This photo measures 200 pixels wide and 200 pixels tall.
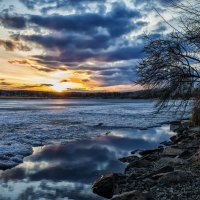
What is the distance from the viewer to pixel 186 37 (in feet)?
38.8

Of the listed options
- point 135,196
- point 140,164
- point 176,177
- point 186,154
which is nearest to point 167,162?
point 140,164

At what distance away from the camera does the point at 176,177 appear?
10711 millimetres

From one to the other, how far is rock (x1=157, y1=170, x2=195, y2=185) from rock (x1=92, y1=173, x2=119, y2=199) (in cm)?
152

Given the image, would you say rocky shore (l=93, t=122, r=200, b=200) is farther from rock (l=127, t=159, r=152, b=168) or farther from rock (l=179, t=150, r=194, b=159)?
rock (l=179, t=150, r=194, b=159)

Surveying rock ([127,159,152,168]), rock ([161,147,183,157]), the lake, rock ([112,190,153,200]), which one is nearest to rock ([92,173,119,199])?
the lake

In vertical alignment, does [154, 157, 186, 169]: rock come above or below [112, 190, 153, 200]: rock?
below

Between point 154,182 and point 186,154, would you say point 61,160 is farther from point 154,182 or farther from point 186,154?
point 154,182

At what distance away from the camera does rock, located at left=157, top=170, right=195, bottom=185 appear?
34.7 ft

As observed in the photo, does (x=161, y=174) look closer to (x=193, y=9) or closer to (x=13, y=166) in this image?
(x=193, y=9)

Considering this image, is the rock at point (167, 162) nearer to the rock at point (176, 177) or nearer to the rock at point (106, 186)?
the rock at point (176, 177)

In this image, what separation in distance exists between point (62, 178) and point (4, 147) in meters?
6.31

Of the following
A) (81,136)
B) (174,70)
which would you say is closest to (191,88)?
(174,70)

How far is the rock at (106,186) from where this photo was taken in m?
11.2

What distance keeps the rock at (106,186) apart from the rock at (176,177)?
152 centimetres
